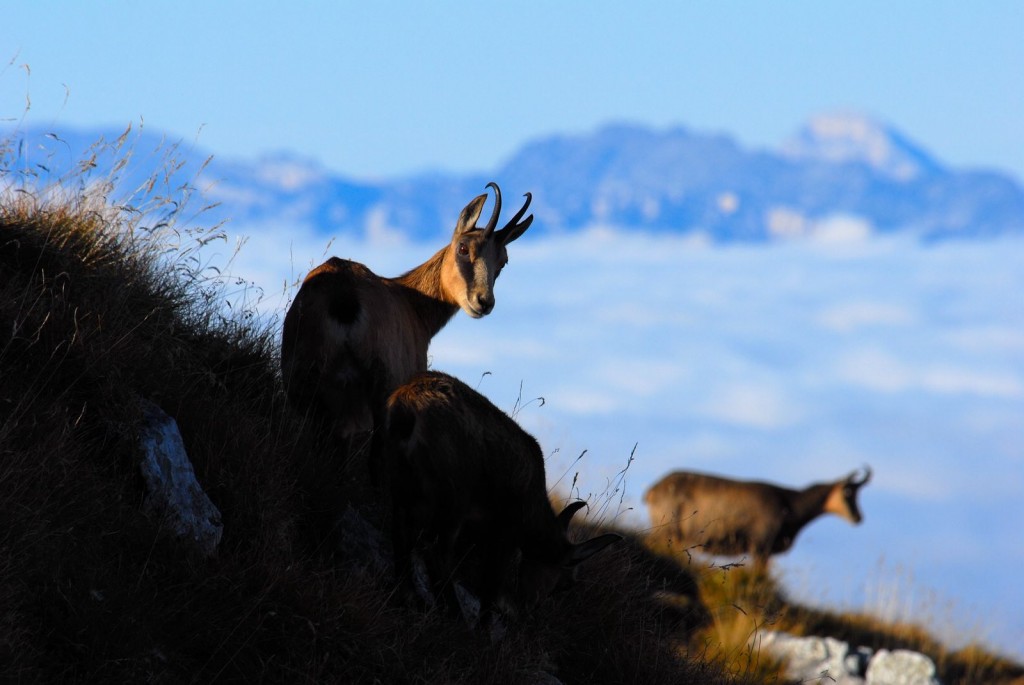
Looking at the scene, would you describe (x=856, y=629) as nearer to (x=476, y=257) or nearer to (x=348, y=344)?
(x=476, y=257)

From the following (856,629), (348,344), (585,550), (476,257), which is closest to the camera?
(585,550)

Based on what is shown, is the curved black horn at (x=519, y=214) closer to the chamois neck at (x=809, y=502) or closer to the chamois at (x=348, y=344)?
the chamois at (x=348, y=344)

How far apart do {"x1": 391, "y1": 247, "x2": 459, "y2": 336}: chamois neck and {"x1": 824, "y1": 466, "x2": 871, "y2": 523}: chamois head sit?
1408cm

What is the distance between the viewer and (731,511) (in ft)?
61.7

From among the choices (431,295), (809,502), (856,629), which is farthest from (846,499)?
(431,295)

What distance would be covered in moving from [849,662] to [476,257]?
7657mm

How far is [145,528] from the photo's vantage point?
6.38 metres

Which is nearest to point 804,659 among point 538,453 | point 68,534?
point 538,453

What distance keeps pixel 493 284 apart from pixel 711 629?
5881mm

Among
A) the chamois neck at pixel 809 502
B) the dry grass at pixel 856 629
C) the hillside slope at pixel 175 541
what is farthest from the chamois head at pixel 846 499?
the hillside slope at pixel 175 541

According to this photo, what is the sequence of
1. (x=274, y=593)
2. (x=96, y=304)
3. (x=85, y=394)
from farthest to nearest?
(x=96, y=304), (x=85, y=394), (x=274, y=593)

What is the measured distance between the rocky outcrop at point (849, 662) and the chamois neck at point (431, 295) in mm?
6410

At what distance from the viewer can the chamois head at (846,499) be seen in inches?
843

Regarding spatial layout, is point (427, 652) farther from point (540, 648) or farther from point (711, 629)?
point (711, 629)
